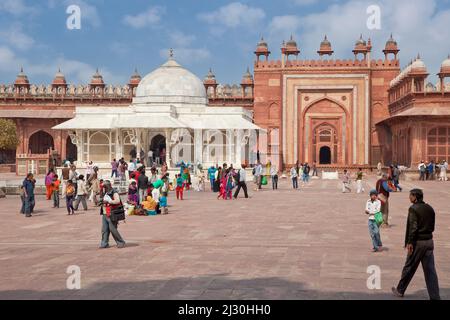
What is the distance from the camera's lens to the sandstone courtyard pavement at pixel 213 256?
688 centimetres

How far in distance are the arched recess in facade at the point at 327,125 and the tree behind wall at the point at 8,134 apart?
18075 mm

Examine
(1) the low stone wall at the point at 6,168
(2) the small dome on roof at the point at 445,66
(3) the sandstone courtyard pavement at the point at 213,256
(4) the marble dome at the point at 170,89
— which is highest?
(2) the small dome on roof at the point at 445,66

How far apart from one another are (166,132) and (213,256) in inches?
902

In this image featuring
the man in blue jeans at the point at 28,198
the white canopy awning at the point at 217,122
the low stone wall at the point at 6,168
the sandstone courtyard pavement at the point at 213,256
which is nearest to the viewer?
the sandstone courtyard pavement at the point at 213,256

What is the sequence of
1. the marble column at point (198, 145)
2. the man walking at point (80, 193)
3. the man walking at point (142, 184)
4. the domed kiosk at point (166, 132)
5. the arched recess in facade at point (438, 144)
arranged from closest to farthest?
the man walking at point (80, 193) → the man walking at point (142, 184) → the domed kiosk at point (166, 132) → the marble column at point (198, 145) → the arched recess in facade at point (438, 144)

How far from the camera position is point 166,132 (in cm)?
3159

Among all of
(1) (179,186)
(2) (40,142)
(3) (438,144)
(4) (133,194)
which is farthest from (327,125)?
(4) (133,194)

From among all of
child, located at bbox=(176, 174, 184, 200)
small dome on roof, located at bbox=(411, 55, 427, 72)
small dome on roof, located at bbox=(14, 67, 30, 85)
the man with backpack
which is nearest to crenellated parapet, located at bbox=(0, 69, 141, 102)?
small dome on roof, located at bbox=(14, 67, 30, 85)

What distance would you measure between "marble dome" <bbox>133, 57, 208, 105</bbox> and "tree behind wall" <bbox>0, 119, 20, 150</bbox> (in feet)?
31.9

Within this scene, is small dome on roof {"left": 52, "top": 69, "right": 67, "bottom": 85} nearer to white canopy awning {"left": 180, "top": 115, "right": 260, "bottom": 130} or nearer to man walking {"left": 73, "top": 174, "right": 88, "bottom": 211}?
white canopy awning {"left": 180, "top": 115, "right": 260, "bottom": 130}

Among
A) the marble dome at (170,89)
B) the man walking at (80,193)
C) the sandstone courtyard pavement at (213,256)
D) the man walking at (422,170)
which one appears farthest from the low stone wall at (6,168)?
the sandstone courtyard pavement at (213,256)

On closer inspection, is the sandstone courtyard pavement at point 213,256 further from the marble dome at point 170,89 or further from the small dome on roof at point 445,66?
the small dome on roof at point 445,66

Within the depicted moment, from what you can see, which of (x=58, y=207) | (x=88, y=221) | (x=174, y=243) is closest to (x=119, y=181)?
(x=58, y=207)

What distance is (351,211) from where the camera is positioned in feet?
50.1
